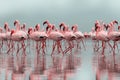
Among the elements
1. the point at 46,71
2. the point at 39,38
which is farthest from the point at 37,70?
the point at 39,38

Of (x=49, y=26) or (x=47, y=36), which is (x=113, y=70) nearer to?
(x=47, y=36)

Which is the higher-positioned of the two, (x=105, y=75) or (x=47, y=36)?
(x=47, y=36)

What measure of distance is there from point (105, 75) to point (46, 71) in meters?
1.95

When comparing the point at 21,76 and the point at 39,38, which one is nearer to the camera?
the point at 21,76

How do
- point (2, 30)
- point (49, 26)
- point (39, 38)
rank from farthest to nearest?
1. point (2, 30)
2. point (49, 26)
3. point (39, 38)

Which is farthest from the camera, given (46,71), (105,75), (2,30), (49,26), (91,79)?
(2,30)

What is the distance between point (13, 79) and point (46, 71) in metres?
2.04

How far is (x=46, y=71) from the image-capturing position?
12625 millimetres

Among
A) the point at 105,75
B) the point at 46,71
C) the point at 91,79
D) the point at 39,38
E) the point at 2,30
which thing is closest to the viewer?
the point at 91,79

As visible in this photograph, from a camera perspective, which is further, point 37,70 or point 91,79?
point 37,70

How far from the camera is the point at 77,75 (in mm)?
11672

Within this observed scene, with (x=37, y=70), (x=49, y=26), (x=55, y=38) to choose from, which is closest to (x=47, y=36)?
(x=55, y=38)

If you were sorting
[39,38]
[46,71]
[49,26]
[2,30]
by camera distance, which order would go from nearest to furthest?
[46,71] < [39,38] < [49,26] < [2,30]

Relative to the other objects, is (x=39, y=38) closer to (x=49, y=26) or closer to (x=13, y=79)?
(x=49, y=26)
